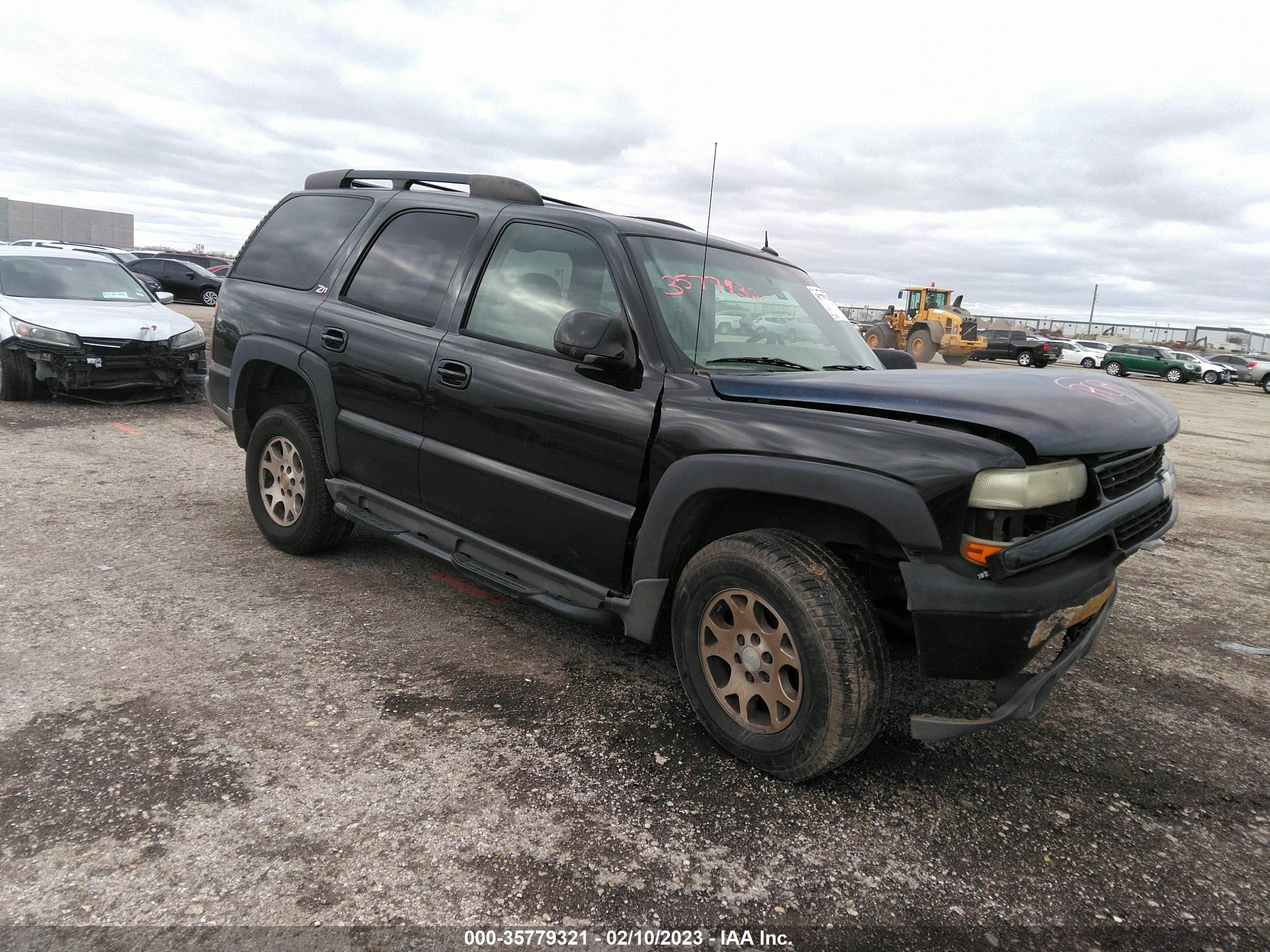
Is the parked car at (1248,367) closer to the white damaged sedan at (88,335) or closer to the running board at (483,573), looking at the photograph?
the white damaged sedan at (88,335)

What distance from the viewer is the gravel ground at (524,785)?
2131mm

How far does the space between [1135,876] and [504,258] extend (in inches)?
122

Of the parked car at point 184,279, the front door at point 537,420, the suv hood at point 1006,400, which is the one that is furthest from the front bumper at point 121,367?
the parked car at point 184,279

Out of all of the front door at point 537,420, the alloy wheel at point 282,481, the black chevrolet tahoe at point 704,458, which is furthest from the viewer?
the alloy wheel at point 282,481

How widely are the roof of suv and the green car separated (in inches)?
1495

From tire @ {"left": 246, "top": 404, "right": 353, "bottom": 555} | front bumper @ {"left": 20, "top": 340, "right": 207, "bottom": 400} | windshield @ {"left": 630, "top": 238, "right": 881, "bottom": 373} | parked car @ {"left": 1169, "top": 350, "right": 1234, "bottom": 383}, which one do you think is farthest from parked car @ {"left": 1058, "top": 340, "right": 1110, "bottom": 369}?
tire @ {"left": 246, "top": 404, "right": 353, "bottom": 555}

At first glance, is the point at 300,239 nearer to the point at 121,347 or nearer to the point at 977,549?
the point at 977,549

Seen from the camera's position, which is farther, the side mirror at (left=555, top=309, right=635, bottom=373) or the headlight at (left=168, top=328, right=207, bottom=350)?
the headlight at (left=168, top=328, right=207, bottom=350)

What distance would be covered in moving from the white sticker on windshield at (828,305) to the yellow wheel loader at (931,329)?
970 inches

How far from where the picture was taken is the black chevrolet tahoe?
7.70 ft

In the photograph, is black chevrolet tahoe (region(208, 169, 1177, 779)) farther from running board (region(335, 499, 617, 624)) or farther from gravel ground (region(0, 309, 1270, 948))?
gravel ground (region(0, 309, 1270, 948))

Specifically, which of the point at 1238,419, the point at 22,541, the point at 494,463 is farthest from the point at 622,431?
the point at 1238,419

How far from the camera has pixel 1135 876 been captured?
2332mm

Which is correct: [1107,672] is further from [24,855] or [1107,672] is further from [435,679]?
[24,855]
